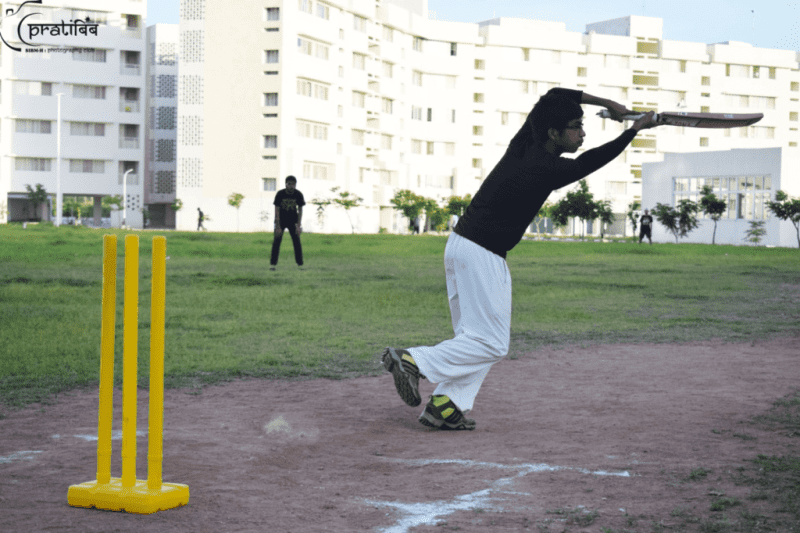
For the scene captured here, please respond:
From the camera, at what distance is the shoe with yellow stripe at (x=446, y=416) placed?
5.35 m

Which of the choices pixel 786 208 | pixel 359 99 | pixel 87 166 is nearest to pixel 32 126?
pixel 87 166

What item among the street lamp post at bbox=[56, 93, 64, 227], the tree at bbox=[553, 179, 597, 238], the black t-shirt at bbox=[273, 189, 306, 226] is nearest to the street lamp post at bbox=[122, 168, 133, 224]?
the street lamp post at bbox=[56, 93, 64, 227]

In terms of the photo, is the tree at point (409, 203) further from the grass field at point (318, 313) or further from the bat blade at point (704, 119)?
the bat blade at point (704, 119)

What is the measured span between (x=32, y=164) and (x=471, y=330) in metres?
78.6

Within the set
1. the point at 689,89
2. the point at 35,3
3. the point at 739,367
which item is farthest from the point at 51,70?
the point at 739,367

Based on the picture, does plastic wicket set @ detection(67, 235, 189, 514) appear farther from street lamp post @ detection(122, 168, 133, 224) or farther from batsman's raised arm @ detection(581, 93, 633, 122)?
street lamp post @ detection(122, 168, 133, 224)

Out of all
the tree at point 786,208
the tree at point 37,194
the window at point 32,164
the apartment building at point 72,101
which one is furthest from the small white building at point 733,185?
the window at point 32,164

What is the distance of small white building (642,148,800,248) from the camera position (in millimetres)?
53781

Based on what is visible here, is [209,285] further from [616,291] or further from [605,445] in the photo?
[605,445]

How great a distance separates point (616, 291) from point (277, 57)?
60.8 meters

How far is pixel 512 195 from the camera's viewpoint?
529 centimetres

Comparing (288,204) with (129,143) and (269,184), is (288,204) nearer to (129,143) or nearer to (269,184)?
(269,184)

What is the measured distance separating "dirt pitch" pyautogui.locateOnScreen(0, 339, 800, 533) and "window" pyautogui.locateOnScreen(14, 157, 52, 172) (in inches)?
3013

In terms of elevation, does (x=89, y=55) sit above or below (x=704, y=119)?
above
